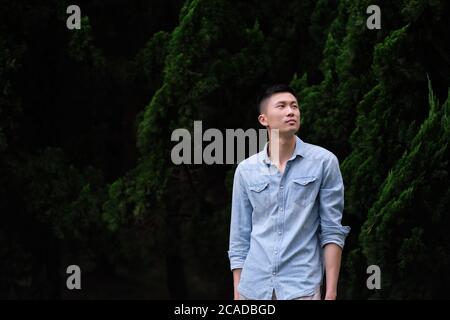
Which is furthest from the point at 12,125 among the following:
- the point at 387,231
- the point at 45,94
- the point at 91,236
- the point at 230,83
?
the point at 387,231

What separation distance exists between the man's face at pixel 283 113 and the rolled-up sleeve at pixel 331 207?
21cm

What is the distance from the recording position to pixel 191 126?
684 centimetres

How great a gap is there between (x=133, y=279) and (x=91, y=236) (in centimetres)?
161

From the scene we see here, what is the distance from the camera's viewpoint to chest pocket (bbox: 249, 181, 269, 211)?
3271 mm

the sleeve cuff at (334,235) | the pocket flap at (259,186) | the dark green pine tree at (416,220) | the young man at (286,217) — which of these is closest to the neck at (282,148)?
the young man at (286,217)

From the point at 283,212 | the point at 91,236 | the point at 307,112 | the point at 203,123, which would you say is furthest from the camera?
the point at 91,236

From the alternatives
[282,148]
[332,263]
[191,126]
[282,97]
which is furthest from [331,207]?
[191,126]

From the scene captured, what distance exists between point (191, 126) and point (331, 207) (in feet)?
12.3

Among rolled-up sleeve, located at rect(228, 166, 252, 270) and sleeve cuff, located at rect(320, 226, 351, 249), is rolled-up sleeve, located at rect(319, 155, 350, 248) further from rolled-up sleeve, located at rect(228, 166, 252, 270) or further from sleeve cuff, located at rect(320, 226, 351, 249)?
rolled-up sleeve, located at rect(228, 166, 252, 270)

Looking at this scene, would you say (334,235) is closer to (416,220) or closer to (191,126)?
(416,220)

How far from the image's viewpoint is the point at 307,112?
255 inches

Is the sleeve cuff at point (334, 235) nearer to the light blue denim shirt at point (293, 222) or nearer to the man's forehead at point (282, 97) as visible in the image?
the light blue denim shirt at point (293, 222)

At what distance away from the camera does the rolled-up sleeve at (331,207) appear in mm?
3174

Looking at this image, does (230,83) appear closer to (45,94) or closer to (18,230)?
(45,94)
